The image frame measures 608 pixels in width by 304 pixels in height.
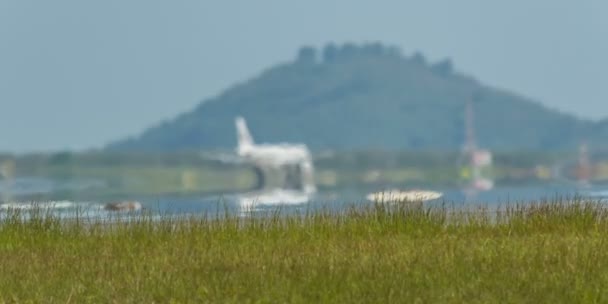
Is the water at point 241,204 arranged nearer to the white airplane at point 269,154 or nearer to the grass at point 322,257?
the grass at point 322,257

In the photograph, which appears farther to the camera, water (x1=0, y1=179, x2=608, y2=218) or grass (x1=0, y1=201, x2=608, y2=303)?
water (x1=0, y1=179, x2=608, y2=218)

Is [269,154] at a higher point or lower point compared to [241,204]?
higher

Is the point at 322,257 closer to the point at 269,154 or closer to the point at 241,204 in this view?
the point at 241,204

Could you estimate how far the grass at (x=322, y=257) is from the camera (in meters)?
16.2

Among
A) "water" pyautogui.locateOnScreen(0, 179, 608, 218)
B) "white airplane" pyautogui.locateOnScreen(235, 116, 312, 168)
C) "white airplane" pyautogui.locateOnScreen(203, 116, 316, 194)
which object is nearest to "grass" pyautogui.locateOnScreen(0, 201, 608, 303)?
"water" pyautogui.locateOnScreen(0, 179, 608, 218)

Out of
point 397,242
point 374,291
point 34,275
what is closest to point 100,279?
point 34,275

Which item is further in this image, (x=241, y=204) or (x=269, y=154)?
(x=269, y=154)

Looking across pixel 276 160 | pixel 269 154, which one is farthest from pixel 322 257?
pixel 269 154

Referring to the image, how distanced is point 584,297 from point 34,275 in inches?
260

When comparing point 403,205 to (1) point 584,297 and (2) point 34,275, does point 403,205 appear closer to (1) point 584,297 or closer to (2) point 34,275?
(2) point 34,275

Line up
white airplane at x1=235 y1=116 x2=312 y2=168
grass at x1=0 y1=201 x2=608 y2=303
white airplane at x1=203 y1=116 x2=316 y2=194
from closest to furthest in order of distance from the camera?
grass at x1=0 y1=201 x2=608 y2=303, white airplane at x1=203 y1=116 x2=316 y2=194, white airplane at x1=235 y1=116 x2=312 y2=168

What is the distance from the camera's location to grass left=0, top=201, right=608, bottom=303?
1619 cm

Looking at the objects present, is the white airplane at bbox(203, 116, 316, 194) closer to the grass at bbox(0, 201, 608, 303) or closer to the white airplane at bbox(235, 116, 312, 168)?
the white airplane at bbox(235, 116, 312, 168)

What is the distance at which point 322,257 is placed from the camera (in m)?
18.9
